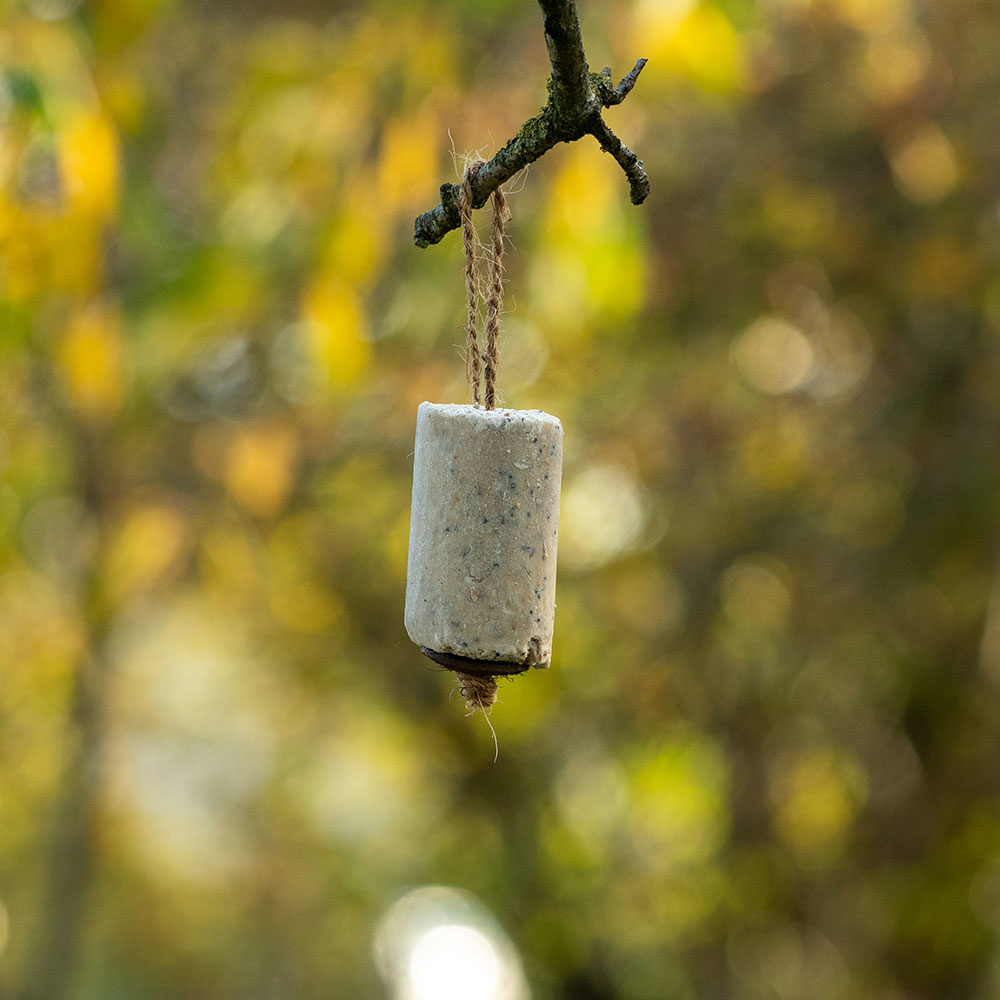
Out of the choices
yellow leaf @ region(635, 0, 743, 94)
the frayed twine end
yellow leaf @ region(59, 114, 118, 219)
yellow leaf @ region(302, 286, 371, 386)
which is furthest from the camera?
yellow leaf @ region(302, 286, 371, 386)

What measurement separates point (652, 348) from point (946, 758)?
1742mm

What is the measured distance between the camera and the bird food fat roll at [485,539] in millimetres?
743

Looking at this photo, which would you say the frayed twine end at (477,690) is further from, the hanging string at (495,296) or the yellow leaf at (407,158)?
the yellow leaf at (407,158)

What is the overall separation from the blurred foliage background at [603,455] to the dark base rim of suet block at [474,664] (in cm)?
116

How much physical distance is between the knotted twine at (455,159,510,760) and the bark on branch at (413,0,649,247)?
2cm

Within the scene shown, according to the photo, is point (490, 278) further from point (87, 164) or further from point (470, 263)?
point (87, 164)

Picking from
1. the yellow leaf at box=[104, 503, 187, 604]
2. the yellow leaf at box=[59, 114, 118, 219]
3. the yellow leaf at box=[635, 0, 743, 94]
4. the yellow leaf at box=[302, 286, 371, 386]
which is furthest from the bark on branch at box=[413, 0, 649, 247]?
the yellow leaf at box=[104, 503, 187, 604]

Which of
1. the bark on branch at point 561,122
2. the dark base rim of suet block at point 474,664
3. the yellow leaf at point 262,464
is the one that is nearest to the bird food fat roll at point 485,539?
the dark base rim of suet block at point 474,664

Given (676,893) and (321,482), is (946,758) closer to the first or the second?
(676,893)

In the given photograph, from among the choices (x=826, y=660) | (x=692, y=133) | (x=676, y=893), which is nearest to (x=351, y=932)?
(x=676, y=893)

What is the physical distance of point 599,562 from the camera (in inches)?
148

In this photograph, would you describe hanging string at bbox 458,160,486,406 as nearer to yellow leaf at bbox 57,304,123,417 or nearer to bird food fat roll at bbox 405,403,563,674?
bird food fat roll at bbox 405,403,563,674

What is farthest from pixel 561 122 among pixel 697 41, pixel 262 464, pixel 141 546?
pixel 141 546

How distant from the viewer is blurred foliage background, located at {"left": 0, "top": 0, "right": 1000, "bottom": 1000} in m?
2.31
